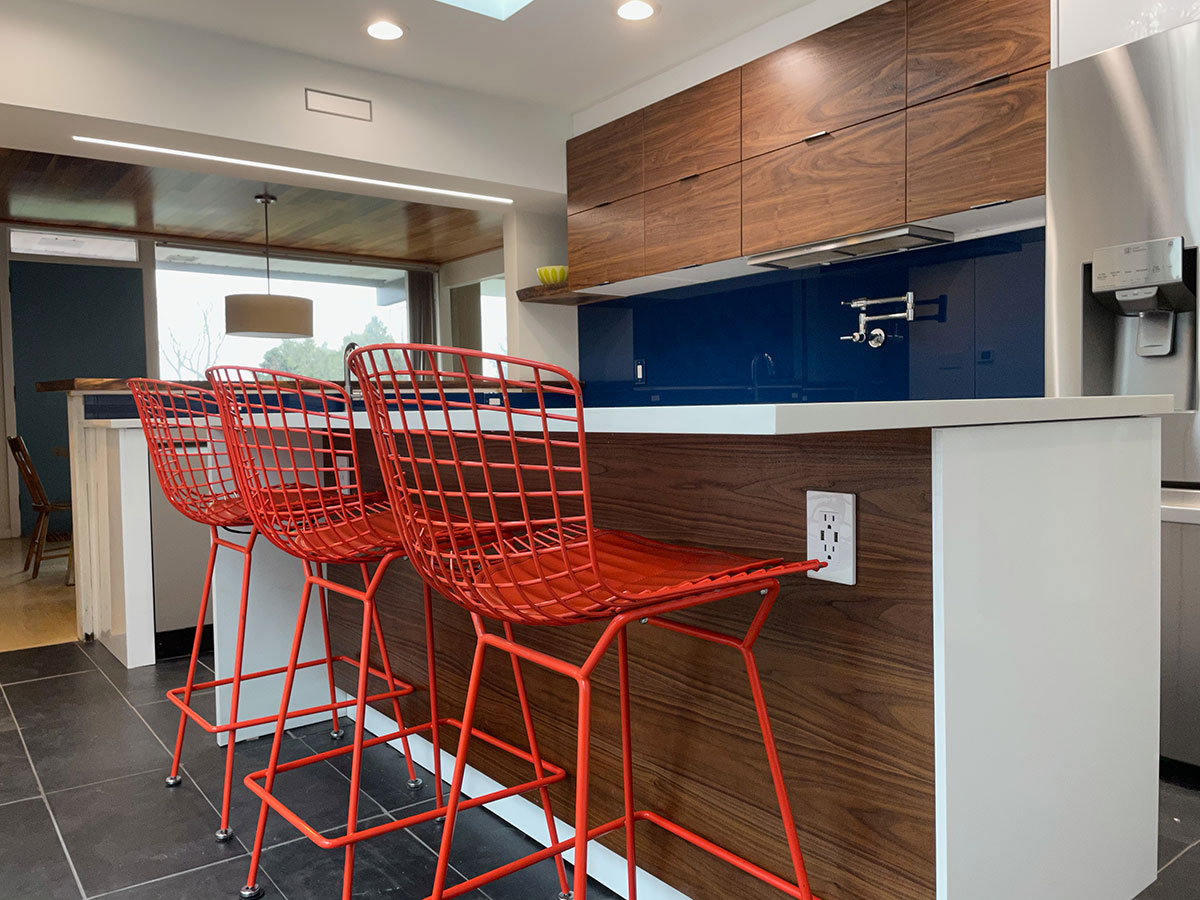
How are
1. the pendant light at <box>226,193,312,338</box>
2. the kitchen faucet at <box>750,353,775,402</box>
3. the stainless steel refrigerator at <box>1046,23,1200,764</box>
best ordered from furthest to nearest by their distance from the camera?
the pendant light at <box>226,193,312,338</box>
the kitchen faucet at <box>750,353,775,402</box>
the stainless steel refrigerator at <box>1046,23,1200,764</box>

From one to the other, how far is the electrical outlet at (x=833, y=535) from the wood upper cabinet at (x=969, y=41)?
6.56 feet

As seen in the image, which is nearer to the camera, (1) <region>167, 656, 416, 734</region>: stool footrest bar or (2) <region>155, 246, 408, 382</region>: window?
(1) <region>167, 656, 416, 734</region>: stool footrest bar

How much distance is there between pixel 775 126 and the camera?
11.1 ft

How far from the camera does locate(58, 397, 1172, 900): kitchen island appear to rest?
42.8 inches

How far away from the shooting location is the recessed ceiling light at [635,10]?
3.38 m

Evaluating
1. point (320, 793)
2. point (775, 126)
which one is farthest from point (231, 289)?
point (320, 793)

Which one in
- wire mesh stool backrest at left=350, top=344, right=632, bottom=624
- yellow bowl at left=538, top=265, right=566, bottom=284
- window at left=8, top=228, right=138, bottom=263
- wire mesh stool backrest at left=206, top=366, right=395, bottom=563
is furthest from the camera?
window at left=8, top=228, right=138, bottom=263

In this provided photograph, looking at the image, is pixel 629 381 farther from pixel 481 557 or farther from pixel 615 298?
pixel 481 557

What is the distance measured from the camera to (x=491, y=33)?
11.9ft

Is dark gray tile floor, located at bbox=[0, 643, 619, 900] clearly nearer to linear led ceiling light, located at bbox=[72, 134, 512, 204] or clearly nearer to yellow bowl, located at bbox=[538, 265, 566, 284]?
linear led ceiling light, located at bbox=[72, 134, 512, 204]

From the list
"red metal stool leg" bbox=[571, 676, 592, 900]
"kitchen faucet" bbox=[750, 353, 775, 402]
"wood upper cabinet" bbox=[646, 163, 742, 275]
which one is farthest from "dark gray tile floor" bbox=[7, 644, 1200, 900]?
"wood upper cabinet" bbox=[646, 163, 742, 275]

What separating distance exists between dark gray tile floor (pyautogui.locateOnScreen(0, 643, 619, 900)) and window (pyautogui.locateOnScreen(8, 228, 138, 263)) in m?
5.56

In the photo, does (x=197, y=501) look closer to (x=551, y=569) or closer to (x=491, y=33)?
(x=551, y=569)

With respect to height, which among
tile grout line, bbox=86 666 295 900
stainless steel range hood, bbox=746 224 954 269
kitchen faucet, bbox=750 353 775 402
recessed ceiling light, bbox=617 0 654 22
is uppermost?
recessed ceiling light, bbox=617 0 654 22
